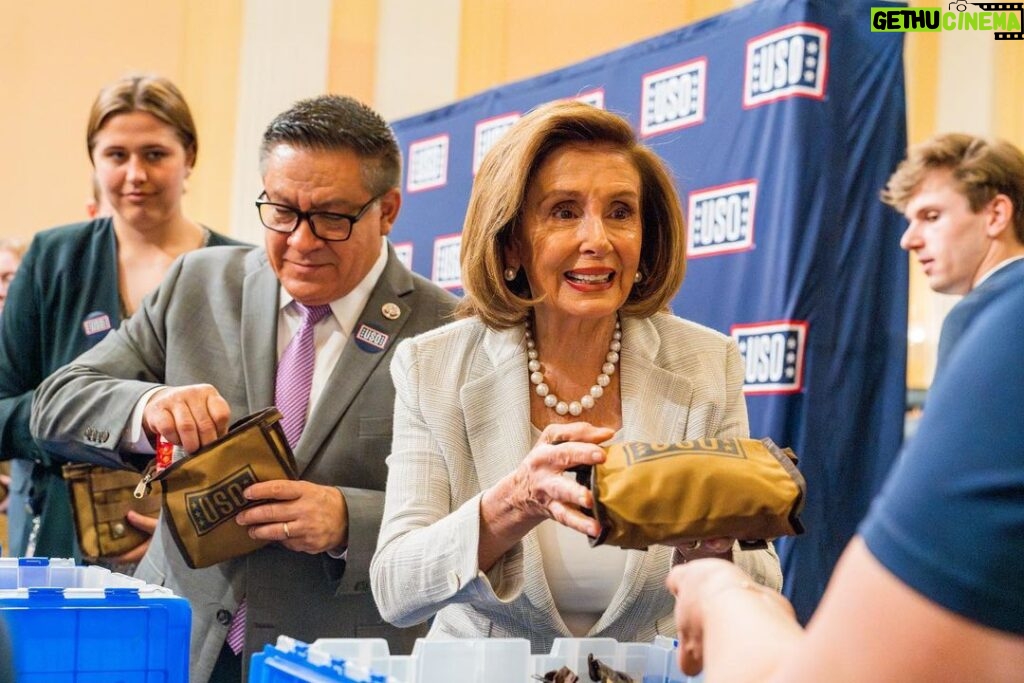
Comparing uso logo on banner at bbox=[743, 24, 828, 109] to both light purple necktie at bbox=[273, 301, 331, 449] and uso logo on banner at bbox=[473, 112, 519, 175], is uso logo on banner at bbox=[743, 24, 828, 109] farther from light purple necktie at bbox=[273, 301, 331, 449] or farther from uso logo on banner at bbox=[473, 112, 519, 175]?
light purple necktie at bbox=[273, 301, 331, 449]

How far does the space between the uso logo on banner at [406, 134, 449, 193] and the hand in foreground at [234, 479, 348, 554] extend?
3.68 m

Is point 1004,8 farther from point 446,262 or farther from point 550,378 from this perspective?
point 550,378

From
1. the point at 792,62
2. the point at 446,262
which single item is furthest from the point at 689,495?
the point at 446,262

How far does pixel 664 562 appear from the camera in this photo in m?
2.03

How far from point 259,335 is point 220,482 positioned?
42 centimetres

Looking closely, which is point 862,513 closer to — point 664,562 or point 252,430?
point 664,562

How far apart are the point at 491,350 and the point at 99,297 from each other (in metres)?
1.38

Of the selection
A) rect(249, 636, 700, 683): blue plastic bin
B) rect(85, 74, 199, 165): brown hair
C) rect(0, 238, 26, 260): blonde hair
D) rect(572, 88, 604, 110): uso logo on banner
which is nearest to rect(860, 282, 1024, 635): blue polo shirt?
rect(249, 636, 700, 683): blue plastic bin

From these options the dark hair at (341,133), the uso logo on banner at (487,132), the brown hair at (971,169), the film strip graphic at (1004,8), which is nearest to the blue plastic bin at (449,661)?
the dark hair at (341,133)

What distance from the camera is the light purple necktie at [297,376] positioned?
247cm

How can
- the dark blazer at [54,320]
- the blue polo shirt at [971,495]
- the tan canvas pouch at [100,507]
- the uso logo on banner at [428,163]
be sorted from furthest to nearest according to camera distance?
the uso logo on banner at [428,163] < the dark blazer at [54,320] < the tan canvas pouch at [100,507] < the blue polo shirt at [971,495]

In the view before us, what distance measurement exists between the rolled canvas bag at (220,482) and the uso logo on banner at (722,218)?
2.22 meters

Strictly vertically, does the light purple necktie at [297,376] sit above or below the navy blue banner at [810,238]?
below

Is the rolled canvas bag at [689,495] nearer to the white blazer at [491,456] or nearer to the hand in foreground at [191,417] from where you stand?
the white blazer at [491,456]
